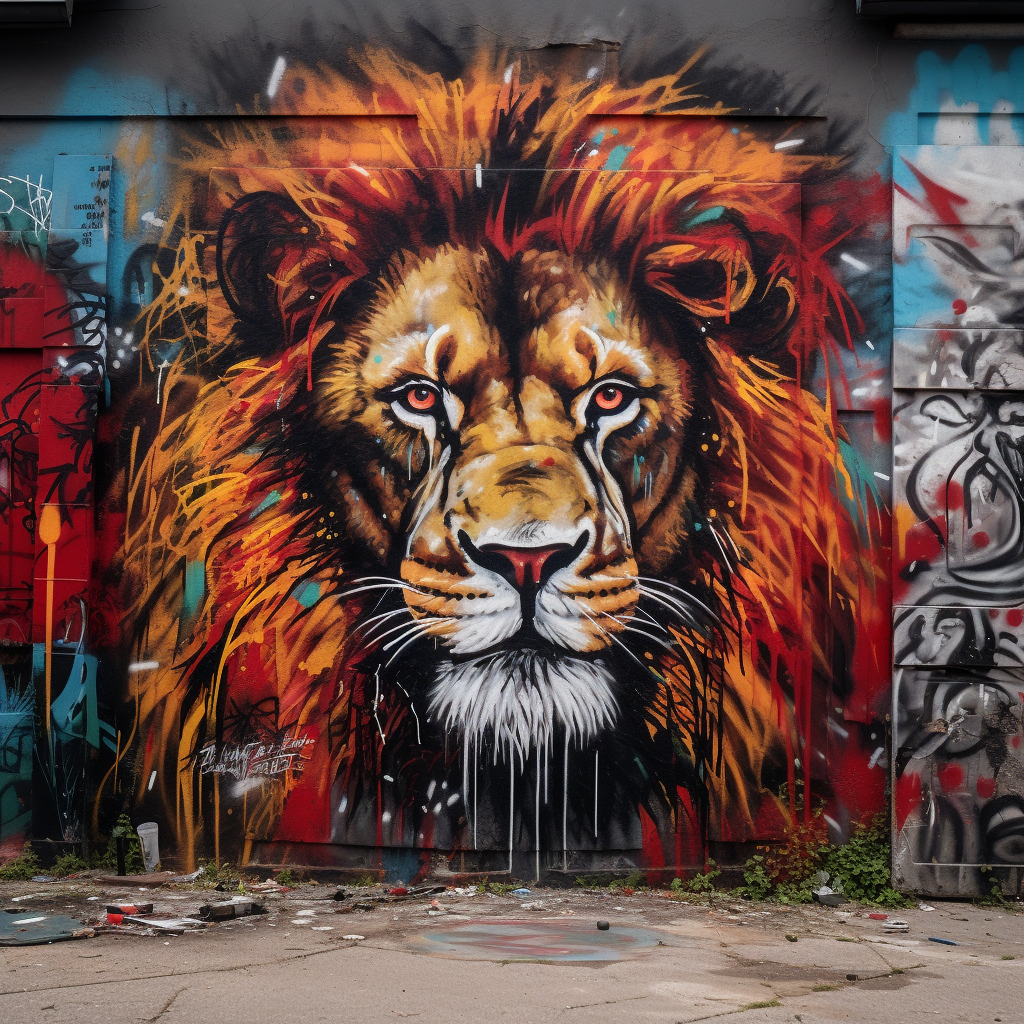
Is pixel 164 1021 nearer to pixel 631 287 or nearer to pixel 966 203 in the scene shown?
pixel 631 287

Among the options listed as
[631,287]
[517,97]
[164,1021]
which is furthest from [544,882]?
[517,97]

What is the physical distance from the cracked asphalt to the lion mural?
0.56 m

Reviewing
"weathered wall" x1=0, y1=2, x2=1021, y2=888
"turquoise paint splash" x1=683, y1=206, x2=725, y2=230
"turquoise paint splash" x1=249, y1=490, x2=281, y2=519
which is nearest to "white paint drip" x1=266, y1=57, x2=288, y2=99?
"weathered wall" x1=0, y1=2, x2=1021, y2=888

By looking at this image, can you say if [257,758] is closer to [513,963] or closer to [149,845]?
[149,845]

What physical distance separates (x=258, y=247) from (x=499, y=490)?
2.22 m

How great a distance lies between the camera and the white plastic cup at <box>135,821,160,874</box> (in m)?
6.31

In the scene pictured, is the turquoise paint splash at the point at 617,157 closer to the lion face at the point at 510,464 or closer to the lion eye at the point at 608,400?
the lion face at the point at 510,464

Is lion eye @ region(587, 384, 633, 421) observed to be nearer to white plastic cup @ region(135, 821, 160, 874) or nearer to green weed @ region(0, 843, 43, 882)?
white plastic cup @ region(135, 821, 160, 874)

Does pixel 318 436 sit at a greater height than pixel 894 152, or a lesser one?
lesser

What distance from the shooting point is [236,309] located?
655cm

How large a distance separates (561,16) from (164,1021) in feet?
19.9

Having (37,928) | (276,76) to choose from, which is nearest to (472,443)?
(276,76)

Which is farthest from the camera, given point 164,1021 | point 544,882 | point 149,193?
point 149,193

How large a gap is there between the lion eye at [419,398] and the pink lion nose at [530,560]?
99 centimetres
